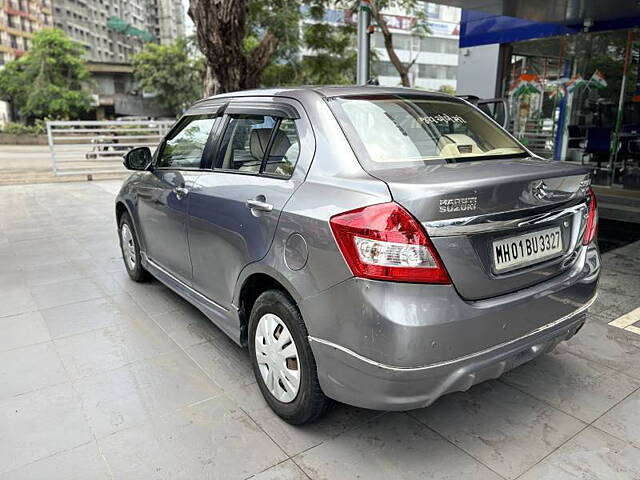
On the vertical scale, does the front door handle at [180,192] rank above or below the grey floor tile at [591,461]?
above

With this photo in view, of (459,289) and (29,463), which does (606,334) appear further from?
(29,463)

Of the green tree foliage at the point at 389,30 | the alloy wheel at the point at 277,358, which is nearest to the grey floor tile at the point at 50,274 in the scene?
the alloy wheel at the point at 277,358

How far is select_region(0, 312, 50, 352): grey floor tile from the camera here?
3457 millimetres

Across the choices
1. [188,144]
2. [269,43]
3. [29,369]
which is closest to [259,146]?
[188,144]

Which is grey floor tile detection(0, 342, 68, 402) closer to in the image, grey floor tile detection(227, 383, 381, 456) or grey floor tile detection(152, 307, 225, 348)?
grey floor tile detection(152, 307, 225, 348)

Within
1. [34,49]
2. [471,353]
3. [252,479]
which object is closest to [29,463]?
[252,479]

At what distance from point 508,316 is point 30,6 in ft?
278

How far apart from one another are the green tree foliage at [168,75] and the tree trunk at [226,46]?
36123mm

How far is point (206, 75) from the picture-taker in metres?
7.36

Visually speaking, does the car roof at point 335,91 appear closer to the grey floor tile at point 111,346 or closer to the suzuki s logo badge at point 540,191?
the suzuki s logo badge at point 540,191

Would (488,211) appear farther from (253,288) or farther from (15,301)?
(15,301)

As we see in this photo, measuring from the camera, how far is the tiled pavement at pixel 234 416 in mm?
2203

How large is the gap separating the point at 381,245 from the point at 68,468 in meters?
1.68

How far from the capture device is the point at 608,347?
326 cm
